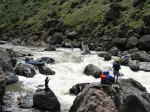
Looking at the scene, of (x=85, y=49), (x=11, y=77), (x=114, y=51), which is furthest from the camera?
(x=85, y=49)

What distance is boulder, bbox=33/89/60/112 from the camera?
36938mm

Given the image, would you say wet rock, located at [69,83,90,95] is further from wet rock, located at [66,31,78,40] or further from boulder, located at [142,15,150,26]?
wet rock, located at [66,31,78,40]

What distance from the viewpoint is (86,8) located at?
107062 millimetres

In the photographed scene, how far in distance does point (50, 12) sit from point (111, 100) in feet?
294

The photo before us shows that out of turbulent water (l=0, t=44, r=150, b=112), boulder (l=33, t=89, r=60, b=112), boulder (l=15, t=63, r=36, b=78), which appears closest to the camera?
boulder (l=33, t=89, r=60, b=112)

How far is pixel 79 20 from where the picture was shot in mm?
102250

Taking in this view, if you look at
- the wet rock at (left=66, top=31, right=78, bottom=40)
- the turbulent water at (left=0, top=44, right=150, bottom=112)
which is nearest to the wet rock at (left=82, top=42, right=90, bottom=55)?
the turbulent water at (left=0, top=44, right=150, bottom=112)

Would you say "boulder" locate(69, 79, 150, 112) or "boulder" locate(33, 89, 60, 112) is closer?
"boulder" locate(69, 79, 150, 112)

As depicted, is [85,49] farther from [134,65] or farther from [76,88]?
[76,88]

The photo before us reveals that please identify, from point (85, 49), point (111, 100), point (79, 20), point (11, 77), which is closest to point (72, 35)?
point (79, 20)

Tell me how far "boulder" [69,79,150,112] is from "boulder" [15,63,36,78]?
20020 millimetres

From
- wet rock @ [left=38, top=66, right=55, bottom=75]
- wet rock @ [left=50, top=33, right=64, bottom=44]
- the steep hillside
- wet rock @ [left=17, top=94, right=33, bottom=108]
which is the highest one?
the steep hillside

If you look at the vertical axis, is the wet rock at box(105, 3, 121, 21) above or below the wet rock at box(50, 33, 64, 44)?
above

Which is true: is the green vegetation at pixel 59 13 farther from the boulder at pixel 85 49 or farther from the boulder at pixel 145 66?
the boulder at pixel 145 66
